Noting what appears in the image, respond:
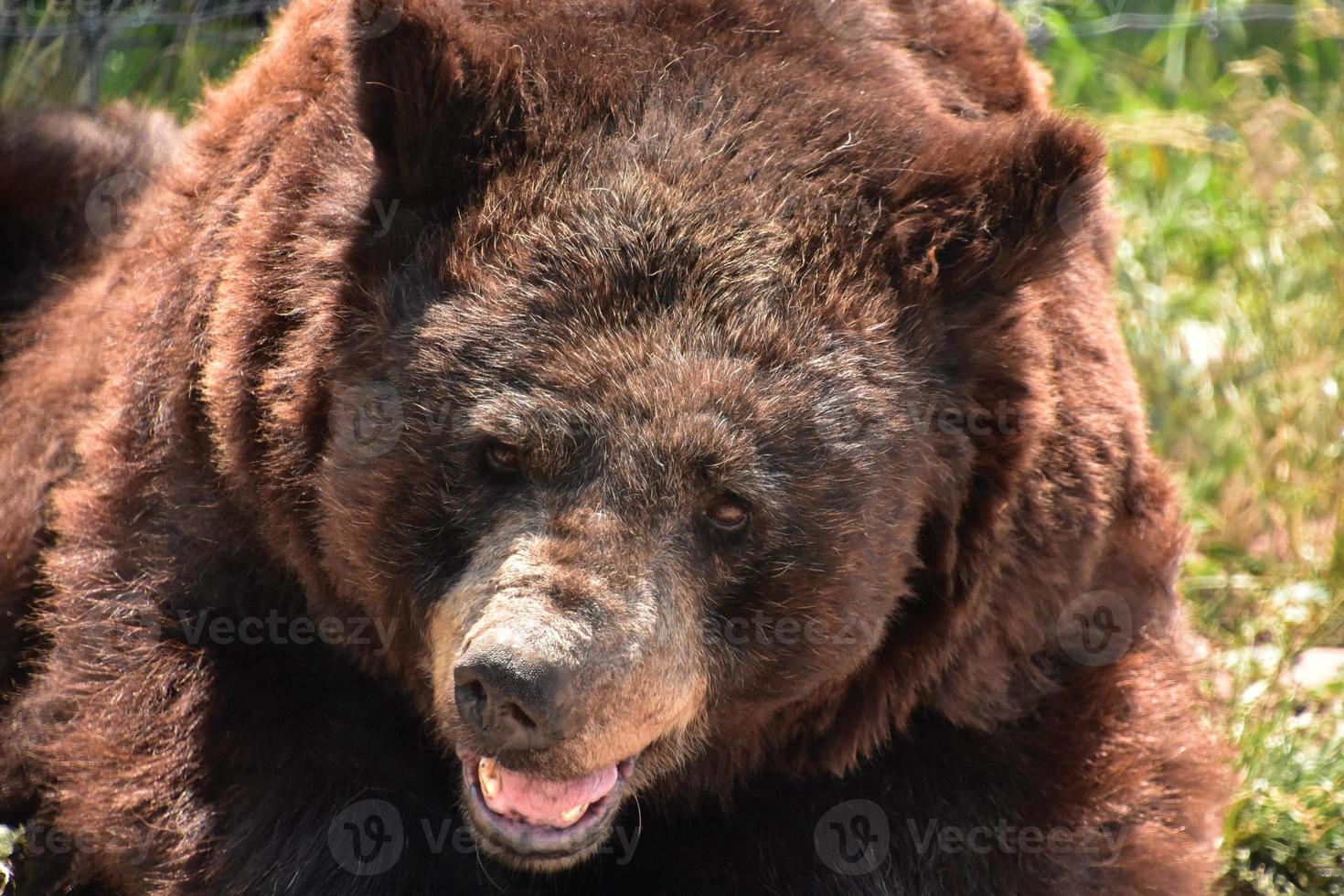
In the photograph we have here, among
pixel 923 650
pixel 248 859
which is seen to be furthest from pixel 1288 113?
pixel 248 859

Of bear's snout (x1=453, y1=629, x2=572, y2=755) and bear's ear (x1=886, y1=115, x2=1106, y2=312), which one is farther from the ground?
bear's ear (x1=886, y1=115, x2=1106, y2=312)

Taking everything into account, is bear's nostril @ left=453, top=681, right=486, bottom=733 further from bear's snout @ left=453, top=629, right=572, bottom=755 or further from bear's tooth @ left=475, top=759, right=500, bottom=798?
bear's tooth @ left=475, top=759, right=500, bottom=798

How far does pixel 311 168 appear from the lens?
4227mm

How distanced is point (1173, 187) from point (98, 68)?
5324mm

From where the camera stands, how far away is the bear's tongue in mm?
3838

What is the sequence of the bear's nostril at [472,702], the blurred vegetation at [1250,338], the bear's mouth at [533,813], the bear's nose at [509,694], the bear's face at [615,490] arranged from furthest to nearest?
the blurred vegetation at [1250,338], the bear's mouth at [533,813], the bear's face at [615,490], the bear's nostril at [472,702], the bear's nose at [509,694]

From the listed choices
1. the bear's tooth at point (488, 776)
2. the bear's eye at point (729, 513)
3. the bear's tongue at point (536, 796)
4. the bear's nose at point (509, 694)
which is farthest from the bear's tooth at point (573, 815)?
the bear's eye at point (729, 513)

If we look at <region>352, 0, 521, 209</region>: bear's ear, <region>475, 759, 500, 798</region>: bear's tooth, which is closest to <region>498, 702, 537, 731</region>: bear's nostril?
<region>475, 759, 500, 798</region>: bear's tooth

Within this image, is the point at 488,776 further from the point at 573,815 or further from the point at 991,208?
the point at 991,208

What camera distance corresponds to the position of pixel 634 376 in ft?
12.0

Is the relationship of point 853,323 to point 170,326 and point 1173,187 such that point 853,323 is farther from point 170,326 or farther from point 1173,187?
point 1173,187

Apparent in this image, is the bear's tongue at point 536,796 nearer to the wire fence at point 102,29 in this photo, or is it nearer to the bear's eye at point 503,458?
the bear's eye at point 503,458

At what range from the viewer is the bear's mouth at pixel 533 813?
3.80 m

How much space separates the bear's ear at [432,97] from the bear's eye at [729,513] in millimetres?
945
